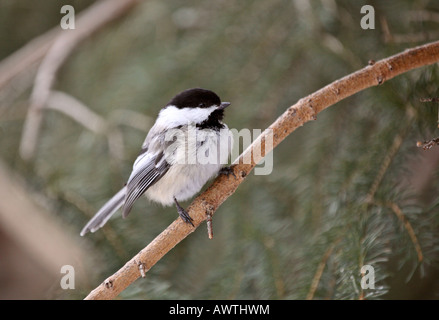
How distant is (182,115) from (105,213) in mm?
261

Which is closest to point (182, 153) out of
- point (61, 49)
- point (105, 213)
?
point (105, 213)

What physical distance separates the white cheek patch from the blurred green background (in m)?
0.16

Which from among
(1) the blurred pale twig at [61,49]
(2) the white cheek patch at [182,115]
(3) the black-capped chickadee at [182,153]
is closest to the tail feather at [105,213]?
(3) the black-capped chickadee at [182,153]

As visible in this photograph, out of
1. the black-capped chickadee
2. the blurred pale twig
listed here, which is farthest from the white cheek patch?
the blurred pale twig

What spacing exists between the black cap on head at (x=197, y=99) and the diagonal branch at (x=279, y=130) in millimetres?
187

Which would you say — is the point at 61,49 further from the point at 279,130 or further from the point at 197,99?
the point at 279,130

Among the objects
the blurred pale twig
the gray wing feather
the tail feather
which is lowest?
the tail feather

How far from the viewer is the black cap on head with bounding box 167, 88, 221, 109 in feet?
3.00

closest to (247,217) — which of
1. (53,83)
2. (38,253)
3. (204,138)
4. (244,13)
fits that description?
(204,138)

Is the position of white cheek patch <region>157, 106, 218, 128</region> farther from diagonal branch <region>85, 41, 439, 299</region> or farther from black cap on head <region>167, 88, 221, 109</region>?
diagonal branch <region>85, 41, 439, 299</region>

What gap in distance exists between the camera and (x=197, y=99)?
3.01 feet

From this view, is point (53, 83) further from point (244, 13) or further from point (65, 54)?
point (244, 13)

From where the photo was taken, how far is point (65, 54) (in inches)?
52.9

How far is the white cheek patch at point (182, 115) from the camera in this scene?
940 millimetres
